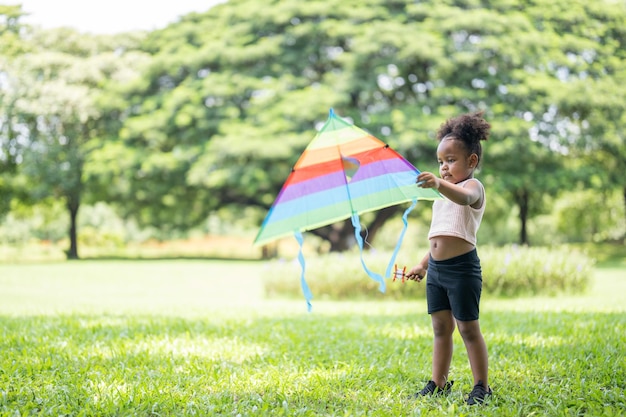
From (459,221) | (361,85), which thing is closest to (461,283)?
(459,221)

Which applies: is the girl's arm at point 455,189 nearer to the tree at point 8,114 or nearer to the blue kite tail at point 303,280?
the blue kite tail at point 303,280

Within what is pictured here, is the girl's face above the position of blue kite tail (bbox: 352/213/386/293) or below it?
above

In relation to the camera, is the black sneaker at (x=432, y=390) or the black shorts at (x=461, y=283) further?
the black sneaker at (x=432, y=390)

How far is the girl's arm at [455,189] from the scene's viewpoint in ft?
9.05

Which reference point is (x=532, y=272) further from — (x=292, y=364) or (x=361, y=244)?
(x=361, y=244)

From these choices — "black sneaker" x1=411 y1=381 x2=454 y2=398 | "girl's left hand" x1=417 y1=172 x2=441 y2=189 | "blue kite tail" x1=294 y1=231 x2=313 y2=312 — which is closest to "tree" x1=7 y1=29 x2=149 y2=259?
"blue kite tail" x1=294 y1=231 x2=313 y2=312

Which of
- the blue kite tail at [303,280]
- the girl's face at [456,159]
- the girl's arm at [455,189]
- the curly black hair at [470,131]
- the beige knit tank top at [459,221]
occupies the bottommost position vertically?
the blue kite tail at [303,280]

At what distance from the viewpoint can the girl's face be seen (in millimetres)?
3121

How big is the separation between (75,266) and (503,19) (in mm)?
15245

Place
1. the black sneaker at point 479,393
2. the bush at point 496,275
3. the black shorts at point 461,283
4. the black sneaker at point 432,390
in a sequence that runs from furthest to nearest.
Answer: the bush at point 496,275 → the black sneaker at point 432,390 → the black sneaker at point 479,393 → the black shorts at point 461,283

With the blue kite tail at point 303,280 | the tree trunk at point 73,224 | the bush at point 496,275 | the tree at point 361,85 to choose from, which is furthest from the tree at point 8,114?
the blue kite tail at point 303,280

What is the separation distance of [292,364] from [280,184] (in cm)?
1583

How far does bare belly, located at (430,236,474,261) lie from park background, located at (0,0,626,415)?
78cm

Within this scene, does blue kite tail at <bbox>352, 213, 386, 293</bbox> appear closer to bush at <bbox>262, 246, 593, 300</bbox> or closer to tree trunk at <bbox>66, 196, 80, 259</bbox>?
bush at <bbox>262, 246, 593, 300</bbox>
